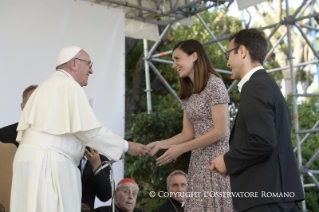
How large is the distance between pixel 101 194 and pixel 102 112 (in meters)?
1.68

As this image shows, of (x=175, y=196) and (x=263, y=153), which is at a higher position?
(x=263, y=153)

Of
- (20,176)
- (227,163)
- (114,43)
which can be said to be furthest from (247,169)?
(114,43)

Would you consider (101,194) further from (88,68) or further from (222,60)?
(222,60)

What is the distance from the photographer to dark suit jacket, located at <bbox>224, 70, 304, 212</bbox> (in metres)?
2.32

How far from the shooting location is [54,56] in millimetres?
5562

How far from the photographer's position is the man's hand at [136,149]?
340 centimetres

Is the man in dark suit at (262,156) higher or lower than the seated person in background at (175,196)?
higher

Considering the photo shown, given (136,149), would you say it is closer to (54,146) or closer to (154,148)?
(154,148)

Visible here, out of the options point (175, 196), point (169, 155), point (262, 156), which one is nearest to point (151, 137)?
point (175, 196)

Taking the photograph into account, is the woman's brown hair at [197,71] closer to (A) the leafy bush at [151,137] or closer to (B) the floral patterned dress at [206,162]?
(B) the floral patterned dress at [206,162]

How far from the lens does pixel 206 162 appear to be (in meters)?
3.29

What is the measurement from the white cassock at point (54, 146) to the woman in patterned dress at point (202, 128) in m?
0.55

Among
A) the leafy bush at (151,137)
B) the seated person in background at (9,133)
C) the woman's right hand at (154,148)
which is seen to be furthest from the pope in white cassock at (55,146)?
the leafy bush at (151,137)

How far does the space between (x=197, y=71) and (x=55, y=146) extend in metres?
1.20
